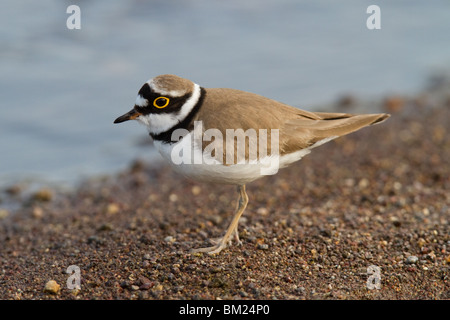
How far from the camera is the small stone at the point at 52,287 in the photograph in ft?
13.8

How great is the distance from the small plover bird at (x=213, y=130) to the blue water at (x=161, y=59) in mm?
4090

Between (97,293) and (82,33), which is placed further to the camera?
(82,33)

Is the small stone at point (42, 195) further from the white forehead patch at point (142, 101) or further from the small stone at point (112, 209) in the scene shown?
the white forehead patch at point (142, 101)

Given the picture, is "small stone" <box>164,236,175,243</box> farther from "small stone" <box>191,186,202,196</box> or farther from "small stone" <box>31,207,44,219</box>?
"small stone" <box>31,207,44,219</box>

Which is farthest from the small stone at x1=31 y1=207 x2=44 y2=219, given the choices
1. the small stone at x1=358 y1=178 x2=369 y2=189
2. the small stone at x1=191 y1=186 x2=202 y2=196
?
the small stone at x1=358 y1=178 x2=369 y2=189

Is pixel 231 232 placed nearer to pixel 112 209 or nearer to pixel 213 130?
pixel 213 130

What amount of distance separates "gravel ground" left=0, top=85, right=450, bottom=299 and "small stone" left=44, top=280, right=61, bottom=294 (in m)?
0.01

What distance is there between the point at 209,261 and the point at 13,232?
293 cm

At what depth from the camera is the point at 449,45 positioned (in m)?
12.3

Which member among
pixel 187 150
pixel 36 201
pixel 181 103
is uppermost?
pixel 181 103

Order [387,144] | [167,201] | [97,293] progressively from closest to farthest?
[97,293] → [167,201] → [387,144]

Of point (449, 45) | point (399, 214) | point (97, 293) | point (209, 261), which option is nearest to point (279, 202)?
point (399, 214)

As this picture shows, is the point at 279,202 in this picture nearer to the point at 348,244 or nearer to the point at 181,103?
the point at 348,244

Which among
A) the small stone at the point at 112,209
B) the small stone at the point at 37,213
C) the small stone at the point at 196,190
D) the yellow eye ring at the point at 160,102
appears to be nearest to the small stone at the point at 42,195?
the small stone at the point at 37,213
